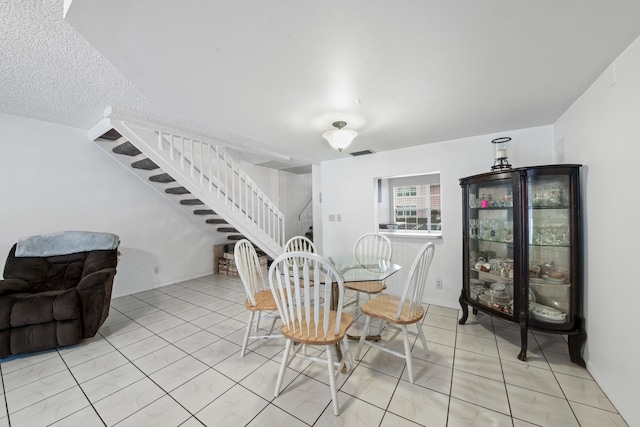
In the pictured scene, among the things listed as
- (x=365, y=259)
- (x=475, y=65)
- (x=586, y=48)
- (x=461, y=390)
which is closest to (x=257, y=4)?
(x=475, y=65)

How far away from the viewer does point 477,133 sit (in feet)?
9.12

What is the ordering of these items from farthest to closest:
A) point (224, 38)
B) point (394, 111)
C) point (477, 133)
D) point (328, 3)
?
point (477, 133) < point (394, 111) < point (224, 38) < point (328, 3)

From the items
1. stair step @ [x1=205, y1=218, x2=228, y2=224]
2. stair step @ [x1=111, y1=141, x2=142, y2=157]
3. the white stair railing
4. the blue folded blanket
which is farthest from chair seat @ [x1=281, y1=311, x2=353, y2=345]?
stair step @ [x1=205, y1=218, x2=228, y2=224]

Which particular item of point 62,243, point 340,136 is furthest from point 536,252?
point 62,243

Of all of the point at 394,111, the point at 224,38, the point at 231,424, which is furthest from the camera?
the point at 394,111

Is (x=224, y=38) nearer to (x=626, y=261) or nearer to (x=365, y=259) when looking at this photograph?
(x=365, y=259)

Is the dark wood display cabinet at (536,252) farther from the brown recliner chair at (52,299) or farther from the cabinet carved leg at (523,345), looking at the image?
the brown recliner chair at (52,299)

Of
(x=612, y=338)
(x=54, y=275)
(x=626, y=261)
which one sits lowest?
(x=612, y=338)

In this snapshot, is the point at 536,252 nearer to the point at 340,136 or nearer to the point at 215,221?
the point at 340,136

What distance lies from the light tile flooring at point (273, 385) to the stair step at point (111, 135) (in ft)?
7.29

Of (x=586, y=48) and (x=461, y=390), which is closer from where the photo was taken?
(x=586, y=48)

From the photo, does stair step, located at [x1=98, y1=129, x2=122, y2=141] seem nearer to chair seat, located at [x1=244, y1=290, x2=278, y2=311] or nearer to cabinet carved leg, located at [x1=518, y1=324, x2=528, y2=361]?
chair seat, located at [x1=244, y1=290, x2=278, y2=311]

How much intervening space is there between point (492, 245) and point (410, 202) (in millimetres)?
2147

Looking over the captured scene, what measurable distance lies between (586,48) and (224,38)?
1.95 metres
